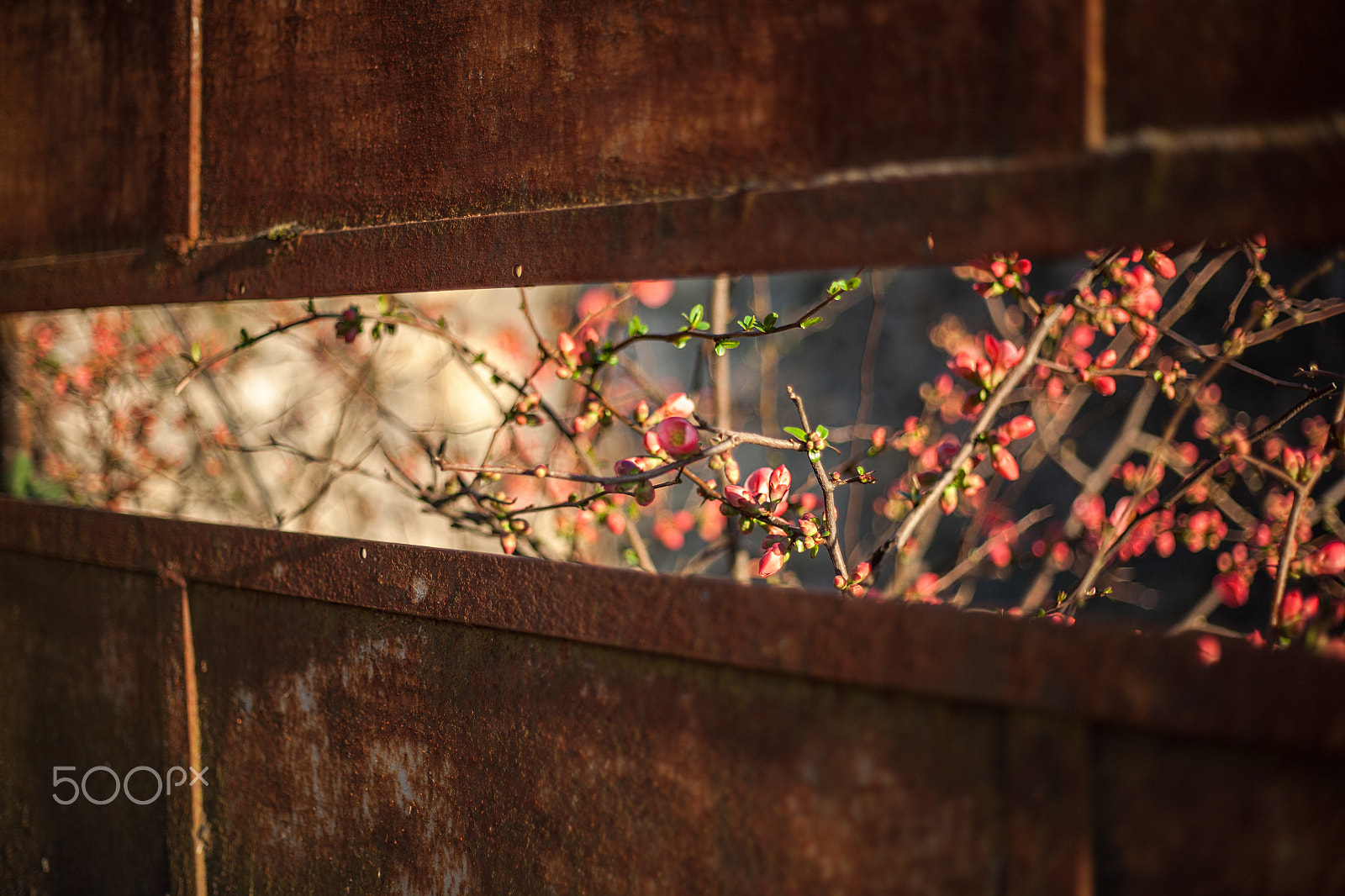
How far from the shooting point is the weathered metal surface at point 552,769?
867 millimetres

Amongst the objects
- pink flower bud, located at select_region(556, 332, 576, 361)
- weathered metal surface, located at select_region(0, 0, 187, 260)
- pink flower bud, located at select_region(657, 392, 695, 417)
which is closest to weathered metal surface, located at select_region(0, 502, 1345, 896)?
pink flower bud, located at select_region(657, 392, 695, 417)

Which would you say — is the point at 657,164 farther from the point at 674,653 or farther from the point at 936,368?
the point at 936,368

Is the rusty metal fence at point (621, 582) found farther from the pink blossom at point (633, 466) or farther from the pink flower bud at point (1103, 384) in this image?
the pink flower bud at point (1103, 384)

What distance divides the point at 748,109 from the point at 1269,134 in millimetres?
532

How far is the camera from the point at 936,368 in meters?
4.16

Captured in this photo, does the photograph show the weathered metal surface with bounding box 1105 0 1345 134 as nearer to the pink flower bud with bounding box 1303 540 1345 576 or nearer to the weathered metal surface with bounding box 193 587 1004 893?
the weathered metal surface with bounding box 193 587 1004 893

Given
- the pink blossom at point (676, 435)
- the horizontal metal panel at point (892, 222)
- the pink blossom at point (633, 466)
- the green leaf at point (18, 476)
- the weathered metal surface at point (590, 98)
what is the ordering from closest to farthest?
the horizontal metal panel at point (892, 222) → the weathered metal surface at point (590, 98) → the pink blossom at point (676, 435) → the pink blossom at point (633, 466) → the green leaf at point (18, 476)

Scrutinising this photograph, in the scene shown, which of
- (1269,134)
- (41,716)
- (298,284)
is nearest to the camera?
(1269,134)

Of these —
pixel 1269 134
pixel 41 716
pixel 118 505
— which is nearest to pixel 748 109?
pixel 1269 134

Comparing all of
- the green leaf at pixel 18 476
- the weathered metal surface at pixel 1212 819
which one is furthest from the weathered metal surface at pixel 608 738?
the green leaf at pixel 18 476

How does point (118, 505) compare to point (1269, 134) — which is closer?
point (1269, 134)

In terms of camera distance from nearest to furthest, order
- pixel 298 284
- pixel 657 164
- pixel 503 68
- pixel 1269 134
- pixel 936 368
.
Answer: pixel 1269 134 → pixel 657 164 → pixel 503 68 → pixel 298 284 → pixel 936 368

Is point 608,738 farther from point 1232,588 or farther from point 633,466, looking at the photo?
point 1232,588

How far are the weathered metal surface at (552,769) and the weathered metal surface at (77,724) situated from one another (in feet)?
0.65
